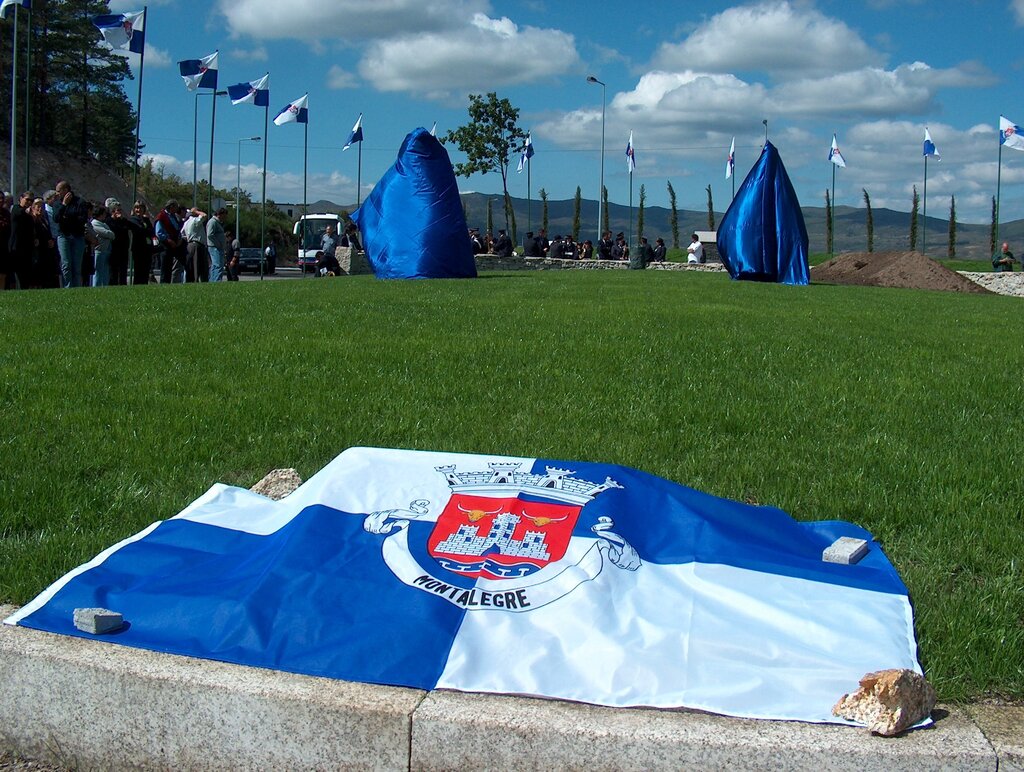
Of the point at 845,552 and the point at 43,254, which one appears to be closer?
the point at 845,552

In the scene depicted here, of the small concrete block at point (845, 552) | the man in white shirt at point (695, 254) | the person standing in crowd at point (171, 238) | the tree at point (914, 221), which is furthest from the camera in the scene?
the tree at point (914, 221)

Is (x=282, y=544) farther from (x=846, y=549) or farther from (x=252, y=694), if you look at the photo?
(x=846, y=549)

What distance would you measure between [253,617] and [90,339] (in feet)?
21.6

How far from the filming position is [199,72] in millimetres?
33000

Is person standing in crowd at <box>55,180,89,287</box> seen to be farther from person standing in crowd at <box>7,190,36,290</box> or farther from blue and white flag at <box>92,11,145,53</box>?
blue and white flag at <box>92,11,145,53</box>

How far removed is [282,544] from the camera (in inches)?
143

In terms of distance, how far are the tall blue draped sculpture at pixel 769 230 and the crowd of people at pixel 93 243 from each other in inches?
555

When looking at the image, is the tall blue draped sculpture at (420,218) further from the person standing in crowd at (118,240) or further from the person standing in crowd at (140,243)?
the person standing in crowd at (118,240)

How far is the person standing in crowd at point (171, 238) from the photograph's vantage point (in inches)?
829

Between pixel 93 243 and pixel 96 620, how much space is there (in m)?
→ 16.8

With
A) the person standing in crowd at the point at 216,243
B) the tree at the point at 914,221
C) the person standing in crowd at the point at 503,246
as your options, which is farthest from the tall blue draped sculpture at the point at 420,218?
the tree at the point at 914,221

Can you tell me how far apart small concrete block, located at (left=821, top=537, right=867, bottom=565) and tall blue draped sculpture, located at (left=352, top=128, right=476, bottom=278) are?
62.6 ft

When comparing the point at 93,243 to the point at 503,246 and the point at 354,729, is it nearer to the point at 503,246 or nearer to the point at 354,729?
the point at 354,729

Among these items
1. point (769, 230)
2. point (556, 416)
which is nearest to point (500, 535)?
point (556, 416)
